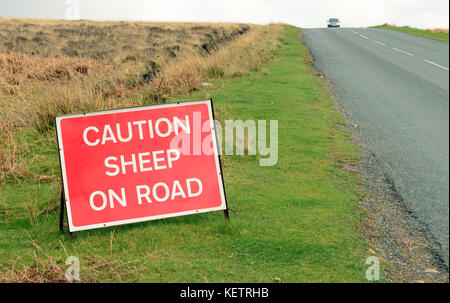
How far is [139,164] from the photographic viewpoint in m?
4.48

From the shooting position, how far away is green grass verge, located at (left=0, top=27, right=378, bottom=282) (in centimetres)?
368

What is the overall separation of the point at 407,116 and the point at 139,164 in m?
6.31

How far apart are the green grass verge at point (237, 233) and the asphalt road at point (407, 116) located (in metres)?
0.71

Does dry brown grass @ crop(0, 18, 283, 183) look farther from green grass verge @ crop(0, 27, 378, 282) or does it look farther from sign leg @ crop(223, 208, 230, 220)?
sign leg @ crop(223, 208, 230, 220)

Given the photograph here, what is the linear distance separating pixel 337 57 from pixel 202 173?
15444 millimetres

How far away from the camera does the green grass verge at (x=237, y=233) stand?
145 inches

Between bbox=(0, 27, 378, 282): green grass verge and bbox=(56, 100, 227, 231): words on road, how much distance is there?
208 millimetres

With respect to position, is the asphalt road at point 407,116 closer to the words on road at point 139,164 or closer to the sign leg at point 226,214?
the sign leg at point 226,214

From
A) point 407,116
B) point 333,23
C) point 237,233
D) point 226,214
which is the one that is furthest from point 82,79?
point 333,23

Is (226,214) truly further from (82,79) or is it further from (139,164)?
(82,79)

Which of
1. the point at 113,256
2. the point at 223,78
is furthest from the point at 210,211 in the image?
the point at 223,78

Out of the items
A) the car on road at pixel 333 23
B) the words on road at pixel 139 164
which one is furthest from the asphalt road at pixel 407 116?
the car on road at pixel 333 23

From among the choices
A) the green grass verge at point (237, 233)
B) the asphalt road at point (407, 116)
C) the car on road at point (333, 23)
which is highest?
the car on road at point (333, 23)
